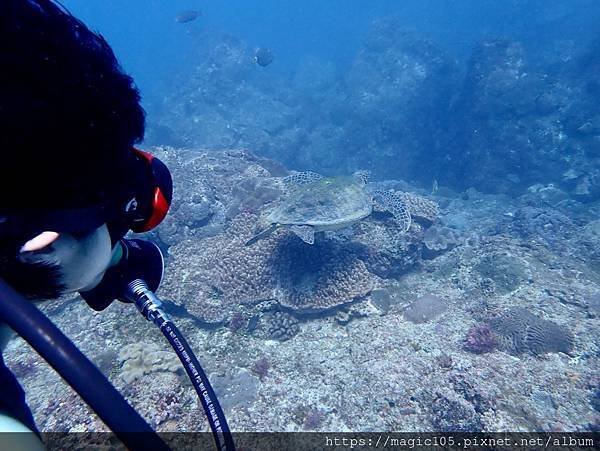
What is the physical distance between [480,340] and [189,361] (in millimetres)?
5339

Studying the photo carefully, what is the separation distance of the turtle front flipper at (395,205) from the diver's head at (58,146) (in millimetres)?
6745

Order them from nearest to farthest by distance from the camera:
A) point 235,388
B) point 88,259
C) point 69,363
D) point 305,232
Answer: point 69,363, point 88,259, point 235,388, point 305,232

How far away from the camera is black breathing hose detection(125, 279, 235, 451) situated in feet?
4.65

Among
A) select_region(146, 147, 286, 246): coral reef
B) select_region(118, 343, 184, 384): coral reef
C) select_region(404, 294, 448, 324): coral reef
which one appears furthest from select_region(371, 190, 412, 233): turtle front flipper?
select_region(118, 343, 184, 384): coral reef

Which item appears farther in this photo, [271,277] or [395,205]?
[395,205]

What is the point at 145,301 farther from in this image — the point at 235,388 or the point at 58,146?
the point at 235,388

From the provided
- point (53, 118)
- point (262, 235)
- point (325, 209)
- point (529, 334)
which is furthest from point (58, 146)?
point (529, 334)

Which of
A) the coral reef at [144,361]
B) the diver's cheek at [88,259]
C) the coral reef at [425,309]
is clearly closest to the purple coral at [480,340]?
the coral reef at [425,309]

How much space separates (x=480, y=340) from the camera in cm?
538

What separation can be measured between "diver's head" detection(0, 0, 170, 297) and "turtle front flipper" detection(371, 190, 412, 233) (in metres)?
6.74

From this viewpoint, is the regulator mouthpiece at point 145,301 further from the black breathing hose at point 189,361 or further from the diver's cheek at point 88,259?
the diver's cheek at point 88,259

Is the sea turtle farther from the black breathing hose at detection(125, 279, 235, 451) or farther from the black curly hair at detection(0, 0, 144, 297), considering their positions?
the black curly hair at detection(0, 0, 144, 297)

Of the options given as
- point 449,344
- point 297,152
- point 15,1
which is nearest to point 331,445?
point 449,344

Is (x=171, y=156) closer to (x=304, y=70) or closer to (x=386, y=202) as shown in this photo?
(x=386, y=202)
